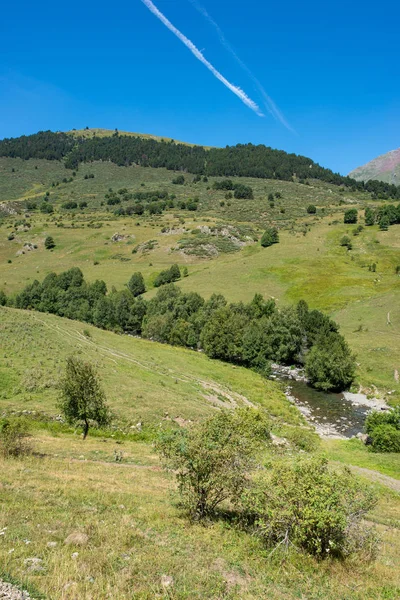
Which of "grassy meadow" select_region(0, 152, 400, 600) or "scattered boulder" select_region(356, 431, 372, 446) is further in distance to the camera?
"scattered boulder" select_region(356, 431, 372, 446)

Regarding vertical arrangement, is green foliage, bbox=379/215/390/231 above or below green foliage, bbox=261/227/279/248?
above

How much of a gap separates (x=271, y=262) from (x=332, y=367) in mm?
68131

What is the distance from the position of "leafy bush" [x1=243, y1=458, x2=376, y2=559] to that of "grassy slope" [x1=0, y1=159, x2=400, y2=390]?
47.9 metres

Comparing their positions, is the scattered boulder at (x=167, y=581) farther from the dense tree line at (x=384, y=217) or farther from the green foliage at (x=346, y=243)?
the dense tree line at (x=384, y=217)

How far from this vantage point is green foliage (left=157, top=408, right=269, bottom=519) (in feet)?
43.2

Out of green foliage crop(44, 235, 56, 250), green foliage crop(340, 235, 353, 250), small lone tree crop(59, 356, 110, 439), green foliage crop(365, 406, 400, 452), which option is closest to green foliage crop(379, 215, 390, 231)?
green foliage crop(340, 235, 353, 250)

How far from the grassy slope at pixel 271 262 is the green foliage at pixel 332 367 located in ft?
11.9

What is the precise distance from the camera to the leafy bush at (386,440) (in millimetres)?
34706

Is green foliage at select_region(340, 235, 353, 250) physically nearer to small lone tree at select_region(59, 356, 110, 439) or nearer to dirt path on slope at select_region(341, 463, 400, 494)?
dirt path on slope at select_region(341, 463, 400, 494)

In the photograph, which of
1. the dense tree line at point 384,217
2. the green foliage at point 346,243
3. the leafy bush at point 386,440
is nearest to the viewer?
the leafy bush at point 386,440

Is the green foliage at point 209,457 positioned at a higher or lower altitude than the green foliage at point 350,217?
lower

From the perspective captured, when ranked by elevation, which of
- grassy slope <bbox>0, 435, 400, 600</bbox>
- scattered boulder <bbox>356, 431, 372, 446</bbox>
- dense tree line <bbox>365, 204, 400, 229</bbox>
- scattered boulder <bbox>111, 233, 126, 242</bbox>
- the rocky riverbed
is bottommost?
the rocky riverbed

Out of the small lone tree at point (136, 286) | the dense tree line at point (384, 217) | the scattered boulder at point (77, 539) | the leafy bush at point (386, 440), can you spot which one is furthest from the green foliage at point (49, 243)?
the scattered boulder at point (77, 539)

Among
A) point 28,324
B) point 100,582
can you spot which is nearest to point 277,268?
point 28,324
